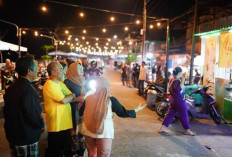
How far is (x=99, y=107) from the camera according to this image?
2979 mm

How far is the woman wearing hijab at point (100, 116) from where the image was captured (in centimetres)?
299

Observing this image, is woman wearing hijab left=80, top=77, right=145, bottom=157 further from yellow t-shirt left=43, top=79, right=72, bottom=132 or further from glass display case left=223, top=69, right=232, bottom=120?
glass display case left=223, top=69, right=232, bottom=120

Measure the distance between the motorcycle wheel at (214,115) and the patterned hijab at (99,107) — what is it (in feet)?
17.8

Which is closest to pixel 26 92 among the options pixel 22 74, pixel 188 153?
pixel 22 74

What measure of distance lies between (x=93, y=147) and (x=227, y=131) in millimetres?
4982

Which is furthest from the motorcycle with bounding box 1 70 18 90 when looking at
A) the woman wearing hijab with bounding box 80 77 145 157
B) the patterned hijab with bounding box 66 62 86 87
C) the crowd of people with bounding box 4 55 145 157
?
the woman wearing hijab with bounding box 80 77 145 157

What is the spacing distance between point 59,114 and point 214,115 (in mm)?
5858

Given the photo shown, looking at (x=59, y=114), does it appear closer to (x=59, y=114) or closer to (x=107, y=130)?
(x=59, y=114)

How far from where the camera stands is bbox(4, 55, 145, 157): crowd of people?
2.55 meters

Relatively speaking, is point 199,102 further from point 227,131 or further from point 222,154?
point 222,154

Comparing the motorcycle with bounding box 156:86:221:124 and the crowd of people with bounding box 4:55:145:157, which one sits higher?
the crowd of people with bounding box 4:55:145:157

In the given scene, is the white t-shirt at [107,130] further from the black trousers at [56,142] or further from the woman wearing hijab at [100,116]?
the black trousers at [56,142]

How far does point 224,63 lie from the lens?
26.4 feet

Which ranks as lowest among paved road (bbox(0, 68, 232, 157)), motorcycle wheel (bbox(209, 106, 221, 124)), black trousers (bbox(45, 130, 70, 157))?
paved road (bbox(0, 68, 232, 157))
